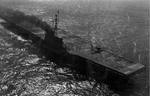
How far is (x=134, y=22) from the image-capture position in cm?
10031

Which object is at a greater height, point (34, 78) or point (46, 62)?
point (46, 62)

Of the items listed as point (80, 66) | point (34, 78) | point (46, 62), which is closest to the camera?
point (34, 78)

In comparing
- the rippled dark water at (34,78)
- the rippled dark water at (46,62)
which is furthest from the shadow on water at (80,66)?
→ the rippled dark water at (34,78)

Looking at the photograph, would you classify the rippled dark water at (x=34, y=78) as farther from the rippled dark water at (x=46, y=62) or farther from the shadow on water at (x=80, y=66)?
the shadow on water at (x=80, y=66)

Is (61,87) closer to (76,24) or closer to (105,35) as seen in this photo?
(105,35)

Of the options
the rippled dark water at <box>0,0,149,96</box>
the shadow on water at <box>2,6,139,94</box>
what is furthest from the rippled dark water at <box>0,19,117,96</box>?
the shadow on water at <box>2,6,139,94</box>

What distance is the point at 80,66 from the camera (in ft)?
162

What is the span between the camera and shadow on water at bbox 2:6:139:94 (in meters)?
43.2

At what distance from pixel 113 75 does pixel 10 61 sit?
27231 millimetres

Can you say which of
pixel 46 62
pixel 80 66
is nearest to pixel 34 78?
pixel 46 62

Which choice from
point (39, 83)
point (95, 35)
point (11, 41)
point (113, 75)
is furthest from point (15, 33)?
point (113, 75)

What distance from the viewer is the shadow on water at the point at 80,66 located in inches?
1700

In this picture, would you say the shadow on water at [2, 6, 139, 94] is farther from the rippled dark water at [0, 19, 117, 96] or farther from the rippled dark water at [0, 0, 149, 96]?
the rippled dark water at [0, 19, 117, 96]

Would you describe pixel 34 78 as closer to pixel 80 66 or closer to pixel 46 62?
pixel 46 62
